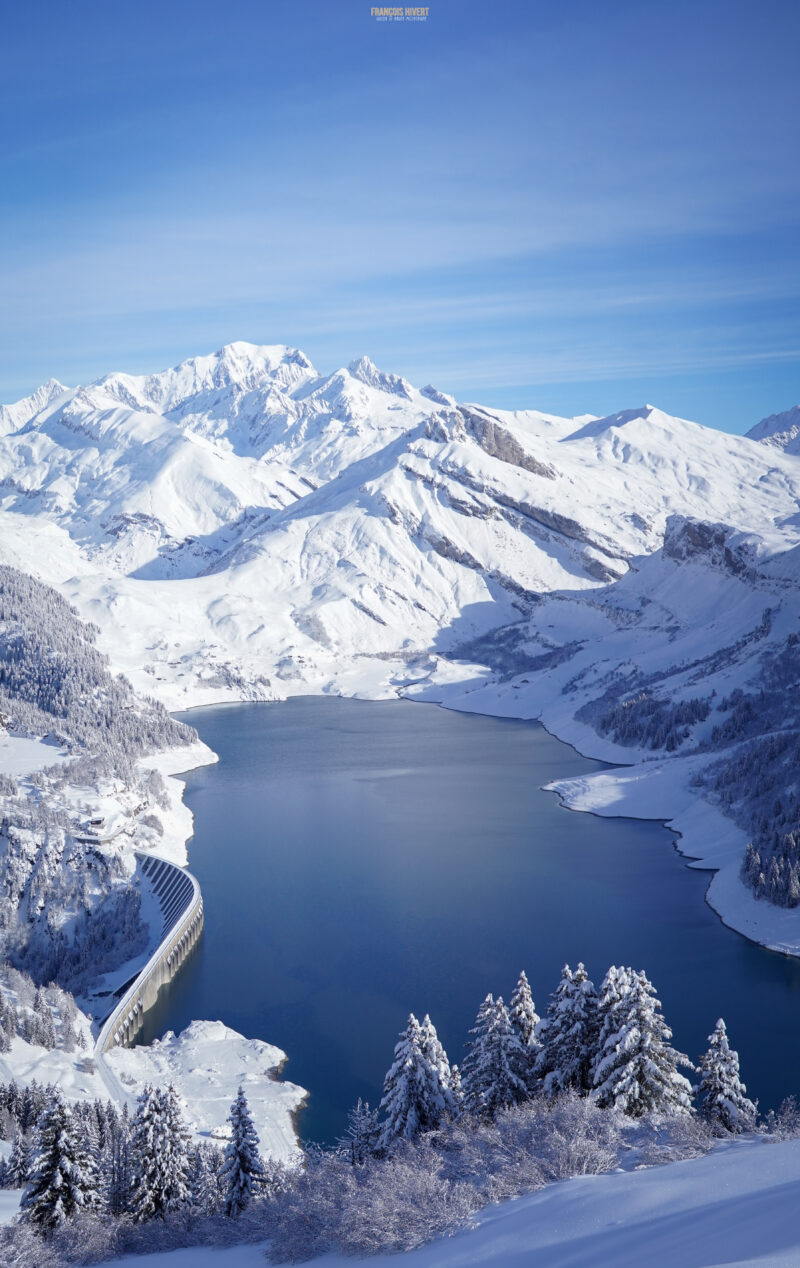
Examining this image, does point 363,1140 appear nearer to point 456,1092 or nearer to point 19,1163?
point 456,1092

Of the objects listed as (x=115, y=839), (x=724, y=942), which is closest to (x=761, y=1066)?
(x=724, y=942)

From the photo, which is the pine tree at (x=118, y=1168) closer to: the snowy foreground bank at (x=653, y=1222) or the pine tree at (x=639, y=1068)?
the snowy foreground bank at (x=653, y=1222)

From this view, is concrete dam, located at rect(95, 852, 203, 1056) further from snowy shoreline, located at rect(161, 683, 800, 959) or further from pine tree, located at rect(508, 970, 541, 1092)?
snowy shoreline, located at rect(161, 683, 800, 959)

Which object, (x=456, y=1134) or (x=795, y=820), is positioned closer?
(x=456, y=1134)

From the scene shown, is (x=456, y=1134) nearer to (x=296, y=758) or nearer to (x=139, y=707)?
(x=296, y=758)

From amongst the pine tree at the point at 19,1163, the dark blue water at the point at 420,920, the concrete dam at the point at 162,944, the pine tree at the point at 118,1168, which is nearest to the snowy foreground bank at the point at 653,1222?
the pine tree at the point at 118,1168
